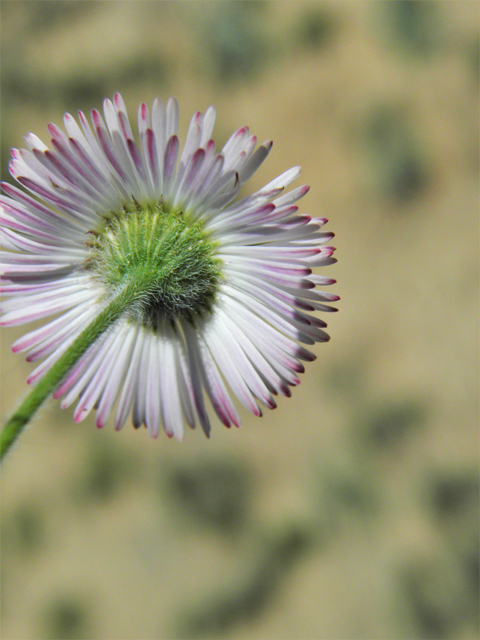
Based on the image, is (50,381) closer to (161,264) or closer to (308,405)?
(161,264)

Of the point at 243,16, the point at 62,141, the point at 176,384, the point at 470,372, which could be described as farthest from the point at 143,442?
the point at 243,16

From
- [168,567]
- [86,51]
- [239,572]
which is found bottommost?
[168,567]

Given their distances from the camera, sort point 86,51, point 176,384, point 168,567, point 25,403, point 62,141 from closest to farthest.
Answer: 1. point 25,403
2. point 62,141
3. point 176,384
4. point 168,567
5. point 86,51

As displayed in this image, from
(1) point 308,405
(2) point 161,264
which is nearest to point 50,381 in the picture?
(2) point 161,264

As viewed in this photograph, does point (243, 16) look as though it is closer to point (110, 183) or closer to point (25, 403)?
point (110, 183)

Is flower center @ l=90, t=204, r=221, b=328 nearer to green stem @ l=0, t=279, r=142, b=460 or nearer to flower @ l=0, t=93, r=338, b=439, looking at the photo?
flower @ l=0, t=93, r=338, b=439
